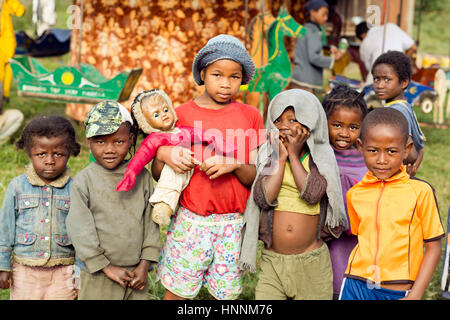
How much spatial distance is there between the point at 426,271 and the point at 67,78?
4560 mm

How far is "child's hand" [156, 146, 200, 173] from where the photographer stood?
2.41m

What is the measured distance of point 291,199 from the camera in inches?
100

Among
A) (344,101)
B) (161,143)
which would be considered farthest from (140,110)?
(344,101)

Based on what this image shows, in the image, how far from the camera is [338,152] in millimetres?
2783

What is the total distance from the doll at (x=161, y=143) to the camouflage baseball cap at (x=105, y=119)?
8cm

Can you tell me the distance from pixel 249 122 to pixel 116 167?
0.70m

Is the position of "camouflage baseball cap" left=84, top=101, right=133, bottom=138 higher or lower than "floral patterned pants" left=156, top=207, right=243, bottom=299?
higher

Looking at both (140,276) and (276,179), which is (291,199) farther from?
(140,276)

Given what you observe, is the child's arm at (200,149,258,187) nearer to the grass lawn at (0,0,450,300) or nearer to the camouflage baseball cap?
the camouflage baseball cap

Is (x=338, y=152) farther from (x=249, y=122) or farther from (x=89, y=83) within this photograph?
(x=89, y=83)

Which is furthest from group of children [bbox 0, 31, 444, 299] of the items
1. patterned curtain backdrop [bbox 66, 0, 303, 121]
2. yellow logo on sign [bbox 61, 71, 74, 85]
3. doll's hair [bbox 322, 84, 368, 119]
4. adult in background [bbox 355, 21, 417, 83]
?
adult in background [bbox 355, 21, 417, 83]

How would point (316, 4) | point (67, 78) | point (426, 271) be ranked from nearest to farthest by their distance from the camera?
point (426, 271) < point (67, 78) < point (316, 4)

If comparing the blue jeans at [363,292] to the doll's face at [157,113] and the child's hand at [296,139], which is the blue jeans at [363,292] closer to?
the child's hand at [296,139]

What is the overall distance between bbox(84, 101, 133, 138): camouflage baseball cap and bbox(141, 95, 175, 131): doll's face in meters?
0.12
